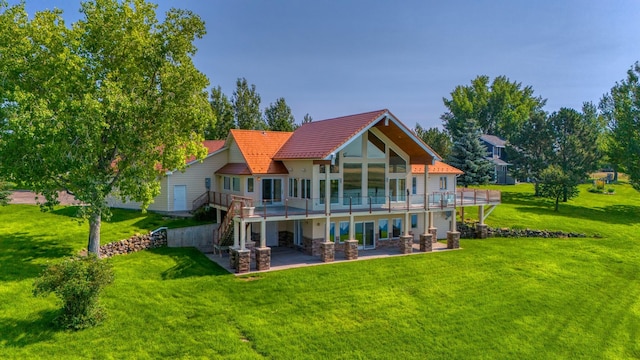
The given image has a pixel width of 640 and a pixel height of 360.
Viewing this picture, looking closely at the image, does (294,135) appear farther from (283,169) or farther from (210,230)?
(210,230)

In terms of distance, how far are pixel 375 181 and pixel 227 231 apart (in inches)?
349

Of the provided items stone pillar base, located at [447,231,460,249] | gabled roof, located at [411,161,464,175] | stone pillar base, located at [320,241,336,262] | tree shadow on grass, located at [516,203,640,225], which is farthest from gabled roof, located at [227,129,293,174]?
tree shadow on grass, located at [516,203,640,225]

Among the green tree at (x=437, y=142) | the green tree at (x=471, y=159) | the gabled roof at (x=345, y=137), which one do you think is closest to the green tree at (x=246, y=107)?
the green tree at (x=437, y=142)

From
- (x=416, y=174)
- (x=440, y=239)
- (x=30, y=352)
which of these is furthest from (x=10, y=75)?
(x=440, y=239)

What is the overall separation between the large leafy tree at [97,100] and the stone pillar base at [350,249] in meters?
9.05

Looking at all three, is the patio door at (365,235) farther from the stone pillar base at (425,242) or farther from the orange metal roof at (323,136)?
the orange metal roof at (323,136)

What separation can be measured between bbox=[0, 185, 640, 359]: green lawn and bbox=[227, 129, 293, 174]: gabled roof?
6.12m

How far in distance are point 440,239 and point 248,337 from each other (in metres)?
18.2

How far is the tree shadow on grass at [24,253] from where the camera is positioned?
16.1 meters

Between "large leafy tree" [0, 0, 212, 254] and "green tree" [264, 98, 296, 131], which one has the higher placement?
"green tree" [264, 98, 296, 131]

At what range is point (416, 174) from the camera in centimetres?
2705

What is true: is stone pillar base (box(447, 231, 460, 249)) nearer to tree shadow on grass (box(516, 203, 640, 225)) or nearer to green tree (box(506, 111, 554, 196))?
tree shadow on grass (box(516, 203, 640, 225))

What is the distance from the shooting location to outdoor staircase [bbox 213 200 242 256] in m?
19.7

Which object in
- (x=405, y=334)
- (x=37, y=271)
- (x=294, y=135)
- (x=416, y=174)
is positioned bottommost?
(x=405, y=334)
